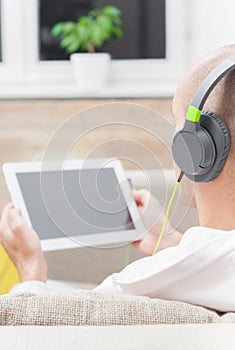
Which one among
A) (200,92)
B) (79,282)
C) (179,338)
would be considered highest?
(200,92)

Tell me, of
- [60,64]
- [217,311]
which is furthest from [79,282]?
[60,64]

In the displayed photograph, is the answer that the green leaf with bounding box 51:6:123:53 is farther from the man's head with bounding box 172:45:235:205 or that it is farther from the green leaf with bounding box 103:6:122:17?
A: the man's head with bounding box 172:45:235:205

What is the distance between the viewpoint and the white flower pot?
123 inches

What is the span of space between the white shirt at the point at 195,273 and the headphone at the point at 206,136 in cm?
8

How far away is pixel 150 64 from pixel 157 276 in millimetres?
2561

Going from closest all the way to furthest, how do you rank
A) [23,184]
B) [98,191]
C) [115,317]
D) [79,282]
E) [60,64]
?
[115,317], [98,191], [23,184], [79,282], [60,64]

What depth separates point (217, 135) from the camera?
0.85m

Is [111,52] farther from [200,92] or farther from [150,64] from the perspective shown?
[200,92]

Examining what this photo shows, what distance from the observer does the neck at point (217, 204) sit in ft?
2.96

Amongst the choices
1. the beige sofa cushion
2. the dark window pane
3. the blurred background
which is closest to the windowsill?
the blurred background

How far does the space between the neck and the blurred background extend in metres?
2.18

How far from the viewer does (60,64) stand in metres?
3.31

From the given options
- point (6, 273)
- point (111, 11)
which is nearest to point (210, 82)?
point (6, 273)

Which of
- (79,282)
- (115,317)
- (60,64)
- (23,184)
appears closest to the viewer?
(115,317)
